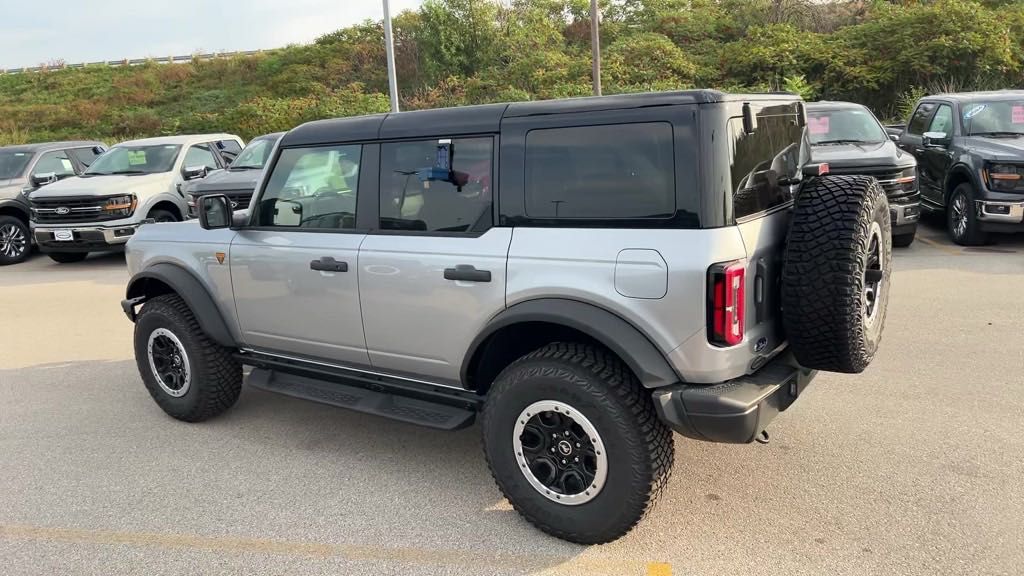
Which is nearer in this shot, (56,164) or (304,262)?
(304,262)

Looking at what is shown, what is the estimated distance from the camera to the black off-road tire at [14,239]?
39.5 ft

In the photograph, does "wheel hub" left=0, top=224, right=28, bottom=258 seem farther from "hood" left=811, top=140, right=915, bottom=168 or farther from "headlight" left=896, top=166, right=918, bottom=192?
"headlight" left=896, top=166, right=918, bottom=192

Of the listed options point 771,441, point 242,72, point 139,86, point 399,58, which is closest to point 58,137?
point 139,86

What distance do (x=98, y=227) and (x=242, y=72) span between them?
36.4 metres

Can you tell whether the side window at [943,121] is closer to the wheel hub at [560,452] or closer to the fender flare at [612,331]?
the fender flare at [612,331]

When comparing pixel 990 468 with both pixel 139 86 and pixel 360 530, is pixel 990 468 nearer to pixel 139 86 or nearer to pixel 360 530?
pixel 360 530

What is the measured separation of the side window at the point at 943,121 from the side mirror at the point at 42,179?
13.7 m

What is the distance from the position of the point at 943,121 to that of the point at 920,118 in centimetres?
94

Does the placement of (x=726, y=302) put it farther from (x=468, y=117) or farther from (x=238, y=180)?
(x=238, y=180)

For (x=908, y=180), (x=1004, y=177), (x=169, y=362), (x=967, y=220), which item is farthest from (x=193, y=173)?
(x=1004, y=177)

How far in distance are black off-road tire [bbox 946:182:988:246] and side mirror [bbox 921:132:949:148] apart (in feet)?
2.16

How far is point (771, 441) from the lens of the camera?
13.6 ft

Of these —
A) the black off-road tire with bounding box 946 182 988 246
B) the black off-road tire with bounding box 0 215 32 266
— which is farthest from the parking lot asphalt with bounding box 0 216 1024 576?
the black off-road tire with bounding box 0 215 32 266

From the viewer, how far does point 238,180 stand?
1070cm
